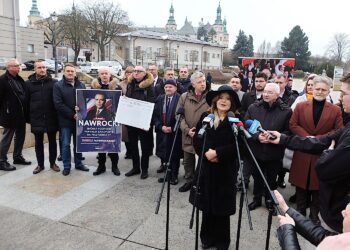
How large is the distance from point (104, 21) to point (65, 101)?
164 feet

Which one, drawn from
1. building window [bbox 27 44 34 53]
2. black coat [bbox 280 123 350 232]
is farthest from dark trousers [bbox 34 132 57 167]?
building window [bbox 27 44 34 53]

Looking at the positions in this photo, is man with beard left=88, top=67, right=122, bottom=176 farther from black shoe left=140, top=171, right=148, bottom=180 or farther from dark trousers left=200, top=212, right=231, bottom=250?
dark trousers left=200, top=212, right=231, bottom=250

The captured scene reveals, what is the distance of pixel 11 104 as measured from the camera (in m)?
5.68

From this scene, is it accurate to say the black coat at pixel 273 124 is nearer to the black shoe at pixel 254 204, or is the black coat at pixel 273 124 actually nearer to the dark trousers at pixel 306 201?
the dark trousers at pixel 306 201

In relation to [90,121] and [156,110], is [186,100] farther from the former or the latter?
[90,121]

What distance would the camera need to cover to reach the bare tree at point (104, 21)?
50.6 metres

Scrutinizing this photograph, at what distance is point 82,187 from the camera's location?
5082mm

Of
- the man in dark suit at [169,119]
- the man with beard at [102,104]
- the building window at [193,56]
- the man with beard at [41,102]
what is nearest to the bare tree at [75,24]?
the building window at [193,56]

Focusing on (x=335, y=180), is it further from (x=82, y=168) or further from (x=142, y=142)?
(x=82, y=168)

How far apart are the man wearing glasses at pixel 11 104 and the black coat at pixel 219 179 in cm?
399

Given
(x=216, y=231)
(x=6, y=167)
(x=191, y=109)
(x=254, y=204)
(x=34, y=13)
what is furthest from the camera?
(x=34, y=13)

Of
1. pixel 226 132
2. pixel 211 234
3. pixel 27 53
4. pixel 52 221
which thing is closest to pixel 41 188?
pixel 52 221

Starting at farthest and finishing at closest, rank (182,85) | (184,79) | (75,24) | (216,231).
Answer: (75,24)
(184,79)
(182,85)
(216,231)

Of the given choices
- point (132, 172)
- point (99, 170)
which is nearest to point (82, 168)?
point (99, 170)
